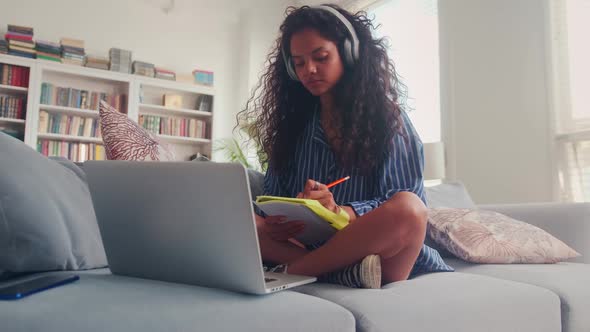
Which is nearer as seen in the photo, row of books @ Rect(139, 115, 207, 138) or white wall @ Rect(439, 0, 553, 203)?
white wall @ Rect(439, 0, 553, 203)

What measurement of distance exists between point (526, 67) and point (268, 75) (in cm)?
212

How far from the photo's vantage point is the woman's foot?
97 cm

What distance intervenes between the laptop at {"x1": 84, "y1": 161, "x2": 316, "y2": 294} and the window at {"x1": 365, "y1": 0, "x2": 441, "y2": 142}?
2.93 m

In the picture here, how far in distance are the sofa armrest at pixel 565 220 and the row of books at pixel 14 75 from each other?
3.78 m

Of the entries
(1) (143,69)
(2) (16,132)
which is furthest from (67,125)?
(1) (143,69)

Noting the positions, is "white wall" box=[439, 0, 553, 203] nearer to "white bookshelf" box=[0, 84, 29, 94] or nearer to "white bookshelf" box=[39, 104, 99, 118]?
"white bookshelf" box=[39, 104, 99, 118]

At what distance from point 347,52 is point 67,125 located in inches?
139

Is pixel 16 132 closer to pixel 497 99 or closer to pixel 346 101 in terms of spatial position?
pixel 346 101

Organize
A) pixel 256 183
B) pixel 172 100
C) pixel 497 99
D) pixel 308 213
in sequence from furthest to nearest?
pixel 172 100 → pixel 497 99 → pixel 256 183 → pixel 308 213

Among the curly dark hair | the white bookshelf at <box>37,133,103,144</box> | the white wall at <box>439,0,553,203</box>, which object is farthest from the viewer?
the white bookshelf at <box>37,133,103,144</box>

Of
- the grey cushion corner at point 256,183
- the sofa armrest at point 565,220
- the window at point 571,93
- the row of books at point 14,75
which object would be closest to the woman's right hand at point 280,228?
Result: the grey cushion corner at point 256,183

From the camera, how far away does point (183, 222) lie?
835 millimetres

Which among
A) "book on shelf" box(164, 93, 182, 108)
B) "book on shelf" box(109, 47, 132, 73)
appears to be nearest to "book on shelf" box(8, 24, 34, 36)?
"book on shelf" box(109, 47, 132, 73)

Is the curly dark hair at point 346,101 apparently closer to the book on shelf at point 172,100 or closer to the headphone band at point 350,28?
the headphone band at point 350,28
